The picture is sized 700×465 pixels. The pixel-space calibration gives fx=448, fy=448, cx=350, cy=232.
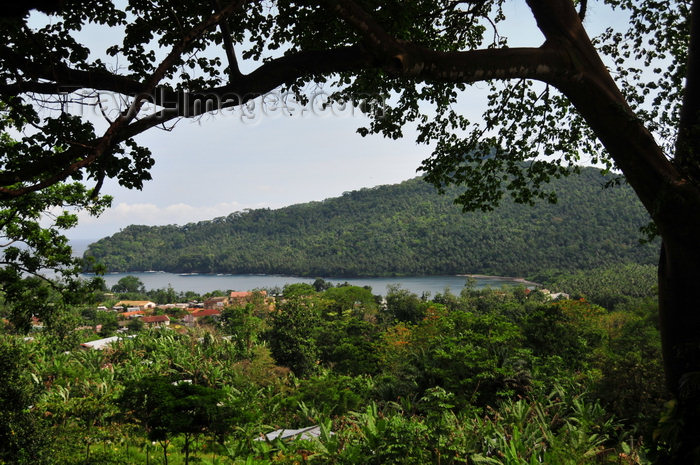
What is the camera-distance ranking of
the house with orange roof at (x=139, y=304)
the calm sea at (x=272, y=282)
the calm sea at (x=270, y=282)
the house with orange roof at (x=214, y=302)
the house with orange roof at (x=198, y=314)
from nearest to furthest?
the house with orange roof at (x=198, y=314) < the house with orange roof at (x=214, y=302) < the house with orange roof at (x=139, y=304) < the calm sea at (x=272, y=282) < the calm sea at (x=270, y=282)

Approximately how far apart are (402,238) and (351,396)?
3238 inches

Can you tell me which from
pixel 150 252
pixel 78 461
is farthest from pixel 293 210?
pixel 78 461

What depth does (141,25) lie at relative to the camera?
3.46m

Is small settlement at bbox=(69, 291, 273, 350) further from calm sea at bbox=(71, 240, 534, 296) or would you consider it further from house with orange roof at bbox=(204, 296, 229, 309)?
calm sea at bbox=(71, 240, 534, 296)

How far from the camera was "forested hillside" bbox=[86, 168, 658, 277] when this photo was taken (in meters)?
73.8

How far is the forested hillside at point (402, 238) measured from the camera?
242ft

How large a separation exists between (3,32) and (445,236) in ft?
289

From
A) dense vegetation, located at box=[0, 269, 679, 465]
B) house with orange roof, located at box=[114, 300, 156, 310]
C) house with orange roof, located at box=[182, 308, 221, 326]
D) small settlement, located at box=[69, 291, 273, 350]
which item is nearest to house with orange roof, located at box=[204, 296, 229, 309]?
small settlement, located at box=[69, 291, 273, 350]

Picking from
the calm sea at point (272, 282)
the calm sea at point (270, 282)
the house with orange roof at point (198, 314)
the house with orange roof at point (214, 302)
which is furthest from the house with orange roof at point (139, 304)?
the calm sea at point (270, 282)

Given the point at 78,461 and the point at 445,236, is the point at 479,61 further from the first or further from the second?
the point at 445,236

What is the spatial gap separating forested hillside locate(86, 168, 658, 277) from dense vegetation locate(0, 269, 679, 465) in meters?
53.6

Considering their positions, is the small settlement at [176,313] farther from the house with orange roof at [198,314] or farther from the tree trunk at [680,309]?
the tree trunk at [680,309]

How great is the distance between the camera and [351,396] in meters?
10.9

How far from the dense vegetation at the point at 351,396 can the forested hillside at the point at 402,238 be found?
5357 cm
